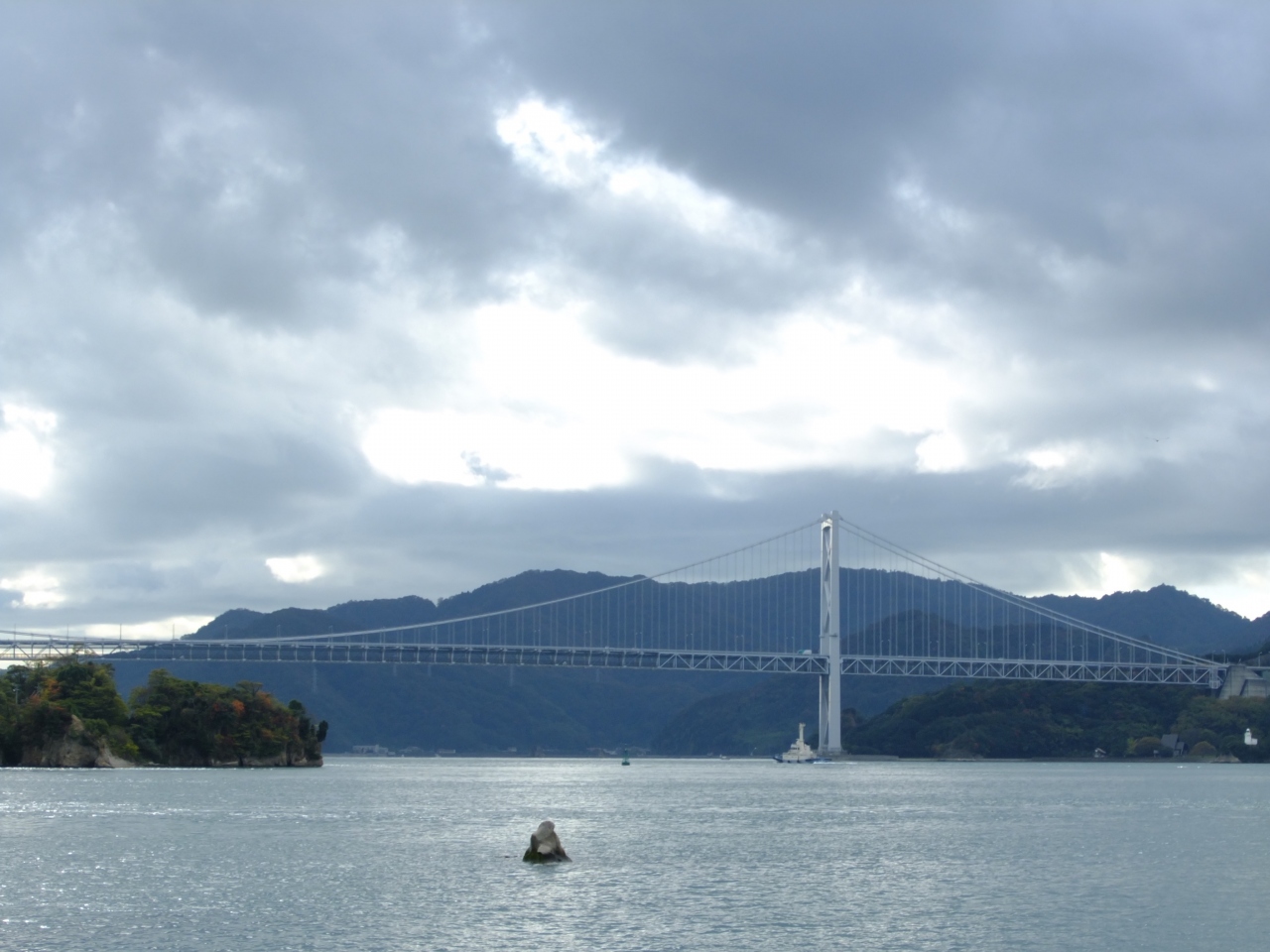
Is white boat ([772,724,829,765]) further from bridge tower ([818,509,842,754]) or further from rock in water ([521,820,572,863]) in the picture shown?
rock in water ([521,820,572,863])

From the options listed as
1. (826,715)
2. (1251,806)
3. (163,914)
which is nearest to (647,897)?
(163,914)

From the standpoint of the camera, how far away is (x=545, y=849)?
106ft

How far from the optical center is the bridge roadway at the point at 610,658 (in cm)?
9600

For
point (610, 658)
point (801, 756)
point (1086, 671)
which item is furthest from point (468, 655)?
point (1086, 671)

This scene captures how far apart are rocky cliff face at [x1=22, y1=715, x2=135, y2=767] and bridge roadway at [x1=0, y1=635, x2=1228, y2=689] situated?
7136 mm

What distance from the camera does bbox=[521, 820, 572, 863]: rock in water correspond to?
32.4 m

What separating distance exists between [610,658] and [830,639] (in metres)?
14.8

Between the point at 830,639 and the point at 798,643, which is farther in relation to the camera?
the point at 798,643

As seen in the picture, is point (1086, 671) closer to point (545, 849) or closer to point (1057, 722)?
point (1057, 722)

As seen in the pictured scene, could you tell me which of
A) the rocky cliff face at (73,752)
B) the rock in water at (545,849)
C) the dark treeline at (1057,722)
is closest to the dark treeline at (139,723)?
the rocky cliff face at (73,752)

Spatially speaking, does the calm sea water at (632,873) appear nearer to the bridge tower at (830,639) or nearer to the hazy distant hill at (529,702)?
the bridge tower at (830,639)

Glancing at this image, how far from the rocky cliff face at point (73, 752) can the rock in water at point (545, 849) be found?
Answer: 53.3 meters

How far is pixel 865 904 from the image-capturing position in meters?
26.0

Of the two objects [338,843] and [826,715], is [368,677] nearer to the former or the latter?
[826,715]
